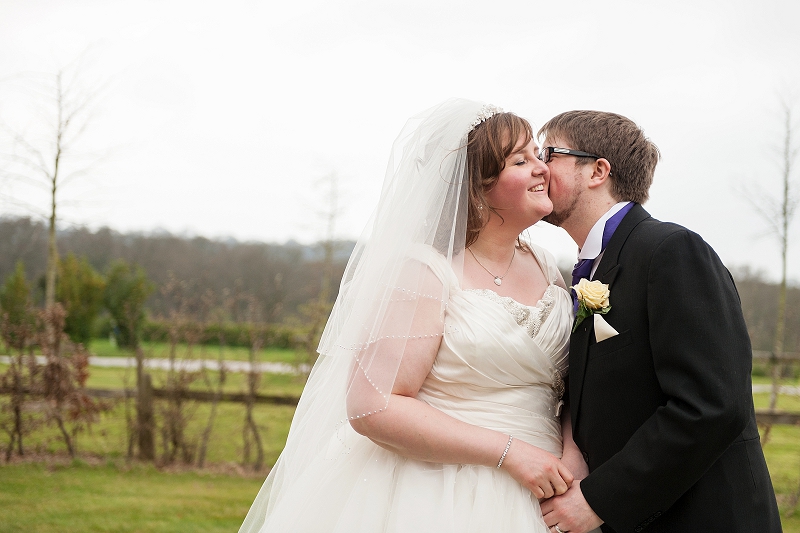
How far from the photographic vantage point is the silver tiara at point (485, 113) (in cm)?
279

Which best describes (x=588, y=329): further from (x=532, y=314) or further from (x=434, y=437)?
(x=434, y=437)

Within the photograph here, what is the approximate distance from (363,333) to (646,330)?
108cm

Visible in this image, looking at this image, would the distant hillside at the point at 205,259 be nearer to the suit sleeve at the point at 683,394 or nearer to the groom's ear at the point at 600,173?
the groom's ear at the point at 600,173

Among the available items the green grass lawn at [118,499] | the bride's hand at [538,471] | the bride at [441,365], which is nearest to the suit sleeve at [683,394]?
the bride's hand at [538,471]

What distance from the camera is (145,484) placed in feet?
24.6

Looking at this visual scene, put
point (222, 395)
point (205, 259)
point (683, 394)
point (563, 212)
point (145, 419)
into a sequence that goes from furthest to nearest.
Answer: point (205, 259) → point (222, 395) → point (145, 419) → point (563, 212) → point (683, 394)

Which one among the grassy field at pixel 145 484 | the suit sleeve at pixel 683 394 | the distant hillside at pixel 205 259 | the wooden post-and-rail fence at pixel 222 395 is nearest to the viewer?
the suit sleeve at pixel 683 394

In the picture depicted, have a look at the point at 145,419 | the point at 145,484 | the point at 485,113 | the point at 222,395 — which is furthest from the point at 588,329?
the point at 145,419

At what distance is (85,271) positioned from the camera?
61.6ft

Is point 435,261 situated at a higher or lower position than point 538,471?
higher

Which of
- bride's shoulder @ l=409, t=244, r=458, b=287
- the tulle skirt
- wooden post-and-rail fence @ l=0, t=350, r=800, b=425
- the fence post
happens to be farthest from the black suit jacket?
the fence post

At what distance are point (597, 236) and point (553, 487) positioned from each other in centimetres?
109

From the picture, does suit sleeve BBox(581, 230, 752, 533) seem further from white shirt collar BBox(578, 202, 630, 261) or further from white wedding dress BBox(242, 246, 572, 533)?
white shirt collar BBox(578, 202, 630, 261)

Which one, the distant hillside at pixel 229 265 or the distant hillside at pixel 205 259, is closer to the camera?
the distant hillside at pixel 229 265
